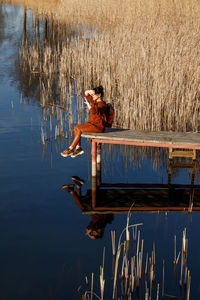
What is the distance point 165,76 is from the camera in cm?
800

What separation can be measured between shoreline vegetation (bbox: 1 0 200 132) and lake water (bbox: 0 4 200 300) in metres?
0.92

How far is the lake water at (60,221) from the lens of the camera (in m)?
4.00

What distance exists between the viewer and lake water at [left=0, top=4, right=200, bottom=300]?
4.00 m

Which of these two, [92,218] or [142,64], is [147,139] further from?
[142,64]

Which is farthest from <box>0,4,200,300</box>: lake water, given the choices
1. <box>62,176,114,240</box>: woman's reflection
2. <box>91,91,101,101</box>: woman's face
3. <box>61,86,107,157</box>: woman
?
<box>91,91,101,101</box>: woman's face

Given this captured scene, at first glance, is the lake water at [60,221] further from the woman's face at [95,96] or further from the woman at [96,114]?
the woman's face at [95,96]

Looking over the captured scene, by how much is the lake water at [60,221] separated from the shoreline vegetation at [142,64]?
0.92 metres

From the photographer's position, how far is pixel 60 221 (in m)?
5.03

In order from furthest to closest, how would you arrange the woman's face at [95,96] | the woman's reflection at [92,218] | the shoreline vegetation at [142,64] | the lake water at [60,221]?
the shoreline vegetation at [142,64]
the woman's face at [95,96]
the woman's reflection at [92,218]
the lake water at [60,221]

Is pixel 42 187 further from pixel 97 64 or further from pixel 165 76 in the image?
pixel 97 64

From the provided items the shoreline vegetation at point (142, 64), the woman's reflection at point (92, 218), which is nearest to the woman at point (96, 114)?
the woman's reflection at point (92, 218)

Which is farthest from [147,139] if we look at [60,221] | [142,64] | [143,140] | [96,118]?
[142,64]

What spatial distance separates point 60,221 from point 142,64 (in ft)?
15.3

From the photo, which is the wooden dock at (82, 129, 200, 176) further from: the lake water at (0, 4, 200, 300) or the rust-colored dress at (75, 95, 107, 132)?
the lake water at (0, 4, 200, 300)
